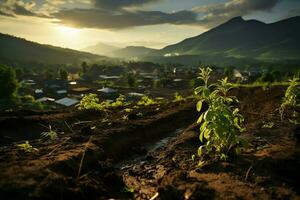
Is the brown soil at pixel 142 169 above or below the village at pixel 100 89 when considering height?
above

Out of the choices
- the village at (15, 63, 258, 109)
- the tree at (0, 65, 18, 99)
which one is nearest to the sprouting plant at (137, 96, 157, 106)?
the village at (15, 63, 258, 109)

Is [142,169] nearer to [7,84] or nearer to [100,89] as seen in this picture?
[7,84]

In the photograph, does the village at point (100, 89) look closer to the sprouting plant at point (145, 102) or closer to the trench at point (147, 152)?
the sprouting plant at point (145, 102)

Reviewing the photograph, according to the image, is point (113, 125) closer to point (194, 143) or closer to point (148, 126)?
point (148, 126)

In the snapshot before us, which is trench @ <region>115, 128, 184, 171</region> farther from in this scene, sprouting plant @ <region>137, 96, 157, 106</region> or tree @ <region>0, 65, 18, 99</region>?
tree @ <region>0, 65, 18, 99</region>

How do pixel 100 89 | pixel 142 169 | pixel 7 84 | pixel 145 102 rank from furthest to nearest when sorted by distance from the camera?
pixel 100 89, pixel 7 84, pixel 145 102, pixel 142 169

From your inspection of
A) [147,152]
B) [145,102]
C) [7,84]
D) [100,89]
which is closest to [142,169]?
[147,152]

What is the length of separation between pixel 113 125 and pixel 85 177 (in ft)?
27.1

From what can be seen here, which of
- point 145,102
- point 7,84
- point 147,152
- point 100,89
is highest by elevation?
point 145,102

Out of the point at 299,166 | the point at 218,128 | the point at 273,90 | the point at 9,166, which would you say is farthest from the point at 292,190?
the point at 273,90

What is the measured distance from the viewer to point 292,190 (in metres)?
8.30

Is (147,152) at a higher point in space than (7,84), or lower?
higher

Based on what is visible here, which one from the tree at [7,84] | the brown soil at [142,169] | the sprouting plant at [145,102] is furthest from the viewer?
the tree at [7,84]

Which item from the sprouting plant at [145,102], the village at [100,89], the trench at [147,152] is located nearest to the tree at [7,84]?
the village at [100,89]
